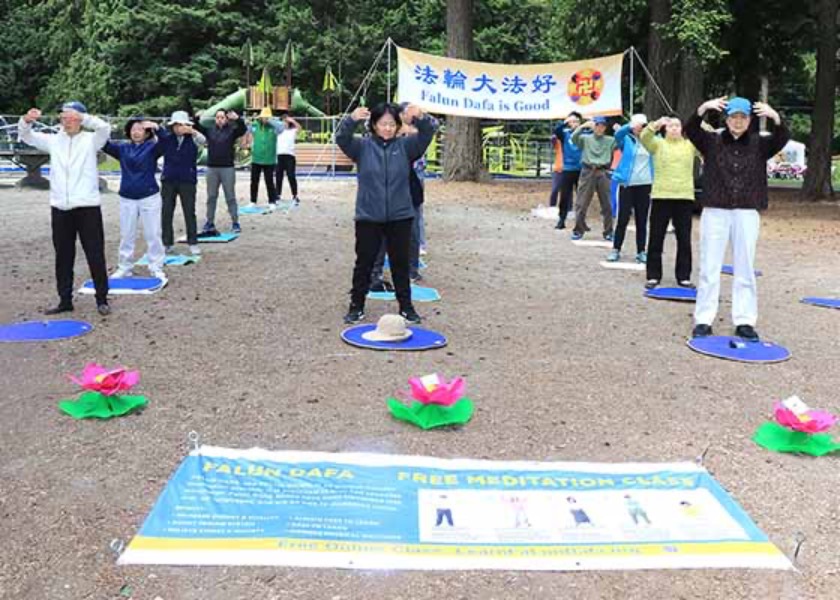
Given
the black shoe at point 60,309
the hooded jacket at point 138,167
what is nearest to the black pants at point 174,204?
the hooded jacket at point 138,167

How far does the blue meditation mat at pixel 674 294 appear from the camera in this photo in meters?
7.87

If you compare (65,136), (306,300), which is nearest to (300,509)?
(306,300)

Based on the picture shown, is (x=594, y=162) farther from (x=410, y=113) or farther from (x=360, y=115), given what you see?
(x=360, y=115)

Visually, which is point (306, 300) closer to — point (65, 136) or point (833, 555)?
point (65, 136)

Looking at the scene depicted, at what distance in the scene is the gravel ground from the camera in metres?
2.94

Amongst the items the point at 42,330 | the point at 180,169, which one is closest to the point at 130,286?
the point at 42,330

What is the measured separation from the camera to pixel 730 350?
6004mm

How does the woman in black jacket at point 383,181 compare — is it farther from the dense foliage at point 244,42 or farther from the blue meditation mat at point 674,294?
the dense foliage at point 244,42

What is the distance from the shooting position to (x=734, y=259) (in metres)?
6.41

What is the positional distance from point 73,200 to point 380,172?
260cm

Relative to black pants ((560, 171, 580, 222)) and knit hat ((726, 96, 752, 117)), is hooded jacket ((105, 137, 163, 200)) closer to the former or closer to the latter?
knit hat ((726, 96, 752, 117))

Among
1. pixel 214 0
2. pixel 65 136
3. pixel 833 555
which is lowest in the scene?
pixel 833 555

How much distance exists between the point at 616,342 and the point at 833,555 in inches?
125

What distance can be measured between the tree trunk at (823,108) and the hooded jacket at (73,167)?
16.6m
